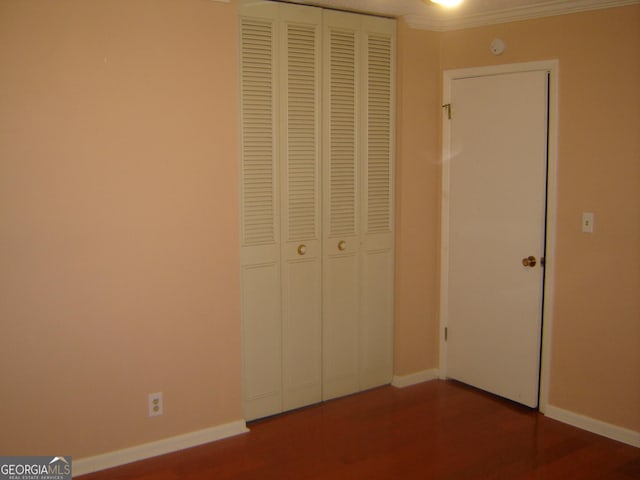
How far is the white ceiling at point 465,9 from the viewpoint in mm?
3445

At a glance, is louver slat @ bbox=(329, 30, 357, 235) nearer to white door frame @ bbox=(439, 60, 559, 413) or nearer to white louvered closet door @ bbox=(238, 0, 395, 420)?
white louvered closet door @ bbox=(238, 0, 395, 420)

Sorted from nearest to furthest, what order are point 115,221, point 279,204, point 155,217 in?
point 115,221 < point 155,217 < point 279,204

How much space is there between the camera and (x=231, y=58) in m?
3.28

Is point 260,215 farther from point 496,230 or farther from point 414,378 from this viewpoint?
point 414,378

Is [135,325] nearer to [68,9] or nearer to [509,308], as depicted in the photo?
[68,9]

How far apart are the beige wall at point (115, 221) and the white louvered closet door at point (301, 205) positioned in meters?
0.36

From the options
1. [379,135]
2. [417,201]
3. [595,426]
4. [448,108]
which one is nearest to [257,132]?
[379,135]

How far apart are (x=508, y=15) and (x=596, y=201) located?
1.25m

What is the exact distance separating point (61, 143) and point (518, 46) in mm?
2664

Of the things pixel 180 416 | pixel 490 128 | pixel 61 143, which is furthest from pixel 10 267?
pixel 490 128

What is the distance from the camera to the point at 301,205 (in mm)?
3676

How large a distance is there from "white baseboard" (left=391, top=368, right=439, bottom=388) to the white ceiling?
7.69 ft

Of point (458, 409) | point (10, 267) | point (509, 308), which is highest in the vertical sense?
point (10, 267)
